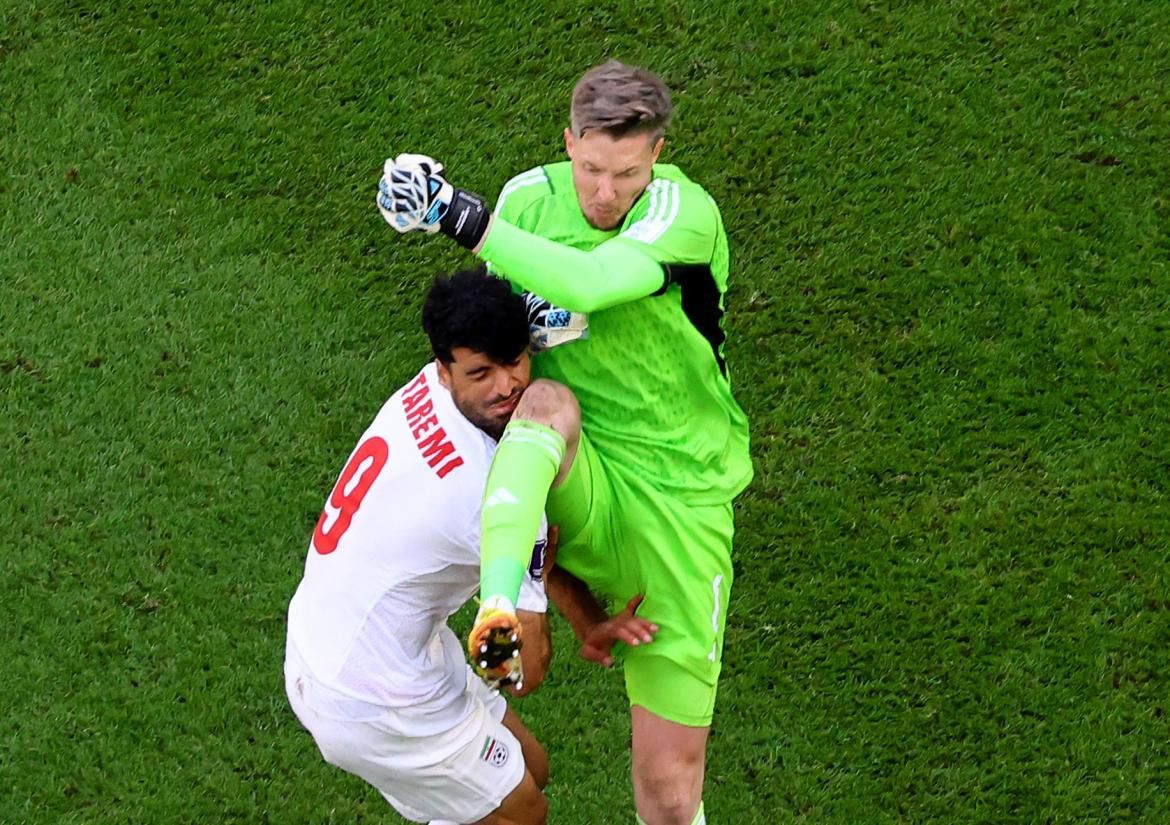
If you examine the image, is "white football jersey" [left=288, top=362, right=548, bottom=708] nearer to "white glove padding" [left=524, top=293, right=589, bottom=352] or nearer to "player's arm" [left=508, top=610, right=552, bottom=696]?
"player's arm" [left=508, top=610, right=552, bottom=696]

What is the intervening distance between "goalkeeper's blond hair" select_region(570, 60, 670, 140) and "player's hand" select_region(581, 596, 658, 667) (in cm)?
137

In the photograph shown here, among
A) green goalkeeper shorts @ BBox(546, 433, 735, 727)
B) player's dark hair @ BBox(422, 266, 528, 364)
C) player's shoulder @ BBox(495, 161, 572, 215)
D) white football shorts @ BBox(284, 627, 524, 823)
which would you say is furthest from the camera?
green goalkeeper shorts @ BBox(546, 433, 735, 727)

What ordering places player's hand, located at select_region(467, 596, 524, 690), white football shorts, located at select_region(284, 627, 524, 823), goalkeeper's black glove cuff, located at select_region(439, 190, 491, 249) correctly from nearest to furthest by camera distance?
1. player's hand, located at select_region(467, 596, 524, 690)
2. goalkeeper's black glove cuff, located at select_region(439, 190, 491, 249)
3. white football shorts, located at select_region(284, 627, 524, 823)

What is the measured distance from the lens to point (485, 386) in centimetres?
425

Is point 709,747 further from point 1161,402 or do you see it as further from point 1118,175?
point 1118,175

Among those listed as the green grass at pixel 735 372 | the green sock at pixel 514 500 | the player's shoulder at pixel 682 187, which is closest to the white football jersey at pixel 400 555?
the green sock at pixel 514 500

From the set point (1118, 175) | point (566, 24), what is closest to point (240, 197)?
point (566, 24)

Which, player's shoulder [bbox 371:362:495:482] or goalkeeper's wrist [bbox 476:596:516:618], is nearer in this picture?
goalkeeper's wrist [bbox 476:596:516:618]

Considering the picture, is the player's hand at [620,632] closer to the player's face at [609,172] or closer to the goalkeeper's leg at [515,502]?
the goalkeeper's leg at [515,502]

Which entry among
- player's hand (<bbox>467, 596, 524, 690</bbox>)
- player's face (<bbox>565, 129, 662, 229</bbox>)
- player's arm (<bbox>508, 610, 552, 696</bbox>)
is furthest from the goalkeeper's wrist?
player's face (<bbox>565, 129, 662, 229</bbox>)

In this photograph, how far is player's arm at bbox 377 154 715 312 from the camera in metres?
3.90

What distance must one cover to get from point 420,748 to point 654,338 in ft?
4.32

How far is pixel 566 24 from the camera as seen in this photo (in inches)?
283

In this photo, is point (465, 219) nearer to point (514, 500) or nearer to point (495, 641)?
point (514, 500)
